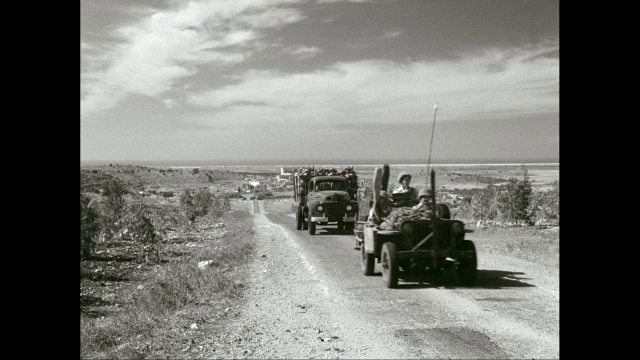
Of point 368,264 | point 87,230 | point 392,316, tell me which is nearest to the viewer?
point 392,316

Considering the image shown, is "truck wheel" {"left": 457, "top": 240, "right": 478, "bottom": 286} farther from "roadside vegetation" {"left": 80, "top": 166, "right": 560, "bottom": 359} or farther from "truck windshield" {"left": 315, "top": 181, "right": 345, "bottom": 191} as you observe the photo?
"truck windshield" {"left": 315, "top": 181, "right": 345, "bottom": 191}

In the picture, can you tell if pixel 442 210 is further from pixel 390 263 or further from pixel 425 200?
pixel 390 263

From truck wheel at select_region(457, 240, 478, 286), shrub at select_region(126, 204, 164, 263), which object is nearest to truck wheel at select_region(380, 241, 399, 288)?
truck wheel at select_region(457, 240, 478, 286)

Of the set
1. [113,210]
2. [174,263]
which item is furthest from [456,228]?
[113,210]

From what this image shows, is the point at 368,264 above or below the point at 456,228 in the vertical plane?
below

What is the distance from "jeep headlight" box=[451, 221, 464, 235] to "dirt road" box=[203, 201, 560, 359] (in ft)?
3.10

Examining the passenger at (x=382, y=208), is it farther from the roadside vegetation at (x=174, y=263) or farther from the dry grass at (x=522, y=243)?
the dry grass at (x=522, y=243)

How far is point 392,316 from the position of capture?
6.41 meters

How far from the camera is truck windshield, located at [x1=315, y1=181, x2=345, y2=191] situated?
667 inches

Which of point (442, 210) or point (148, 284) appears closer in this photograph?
point (442, 210)

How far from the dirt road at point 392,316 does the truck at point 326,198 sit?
18.2 feet

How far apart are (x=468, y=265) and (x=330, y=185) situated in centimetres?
944
